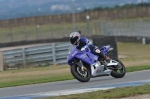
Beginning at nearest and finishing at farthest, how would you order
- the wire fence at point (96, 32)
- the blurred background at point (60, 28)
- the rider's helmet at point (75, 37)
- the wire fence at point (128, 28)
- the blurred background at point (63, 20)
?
the rider's helmet at point (75, 37) → the blurred background at point (60, 28) → the wire fence at point (128, 28) → the wire fence at point (96, 32) → the blurred background at point (63, 20)

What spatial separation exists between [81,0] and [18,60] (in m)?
79.1

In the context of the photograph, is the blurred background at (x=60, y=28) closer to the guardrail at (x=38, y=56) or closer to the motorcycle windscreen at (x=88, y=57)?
the guardrail at (x=38, y=56)

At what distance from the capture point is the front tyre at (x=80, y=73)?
47.2 ft

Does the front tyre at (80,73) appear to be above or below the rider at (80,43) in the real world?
below

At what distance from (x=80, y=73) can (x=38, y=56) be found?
1457 cm

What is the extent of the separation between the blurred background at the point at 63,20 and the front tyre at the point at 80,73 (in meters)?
36.1

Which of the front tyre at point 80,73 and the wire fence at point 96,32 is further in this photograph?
the wire fence at point 96,32

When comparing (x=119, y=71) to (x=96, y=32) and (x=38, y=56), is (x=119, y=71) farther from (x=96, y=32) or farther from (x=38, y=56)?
(x=96, y=32)

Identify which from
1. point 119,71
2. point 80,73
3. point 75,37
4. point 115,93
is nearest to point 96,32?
point 119,71

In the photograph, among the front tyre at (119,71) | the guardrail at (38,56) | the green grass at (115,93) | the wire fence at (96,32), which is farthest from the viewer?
the wire fence at (96,32)

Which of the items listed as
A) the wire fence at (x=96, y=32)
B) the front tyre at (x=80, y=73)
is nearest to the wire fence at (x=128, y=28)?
the wire fence at (x=96, y=32)

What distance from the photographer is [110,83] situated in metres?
13.9

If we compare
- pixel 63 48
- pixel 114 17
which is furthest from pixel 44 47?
pixel 114 17

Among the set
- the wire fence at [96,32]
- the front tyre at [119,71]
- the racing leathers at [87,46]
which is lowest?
the front tyre at [119,71]
